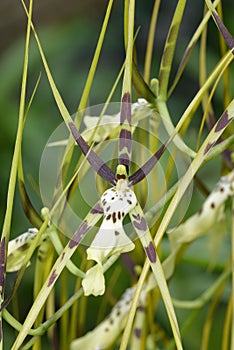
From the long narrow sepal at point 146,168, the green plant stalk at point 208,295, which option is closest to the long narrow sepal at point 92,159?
the long narrow sepal at point 146,168

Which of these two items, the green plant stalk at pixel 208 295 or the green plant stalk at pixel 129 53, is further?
the green plant stalk at pixel 208 295

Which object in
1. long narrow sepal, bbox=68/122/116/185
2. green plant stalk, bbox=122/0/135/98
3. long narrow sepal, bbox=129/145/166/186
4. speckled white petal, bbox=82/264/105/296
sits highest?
green plant stalk, bbox=122/0/135/98

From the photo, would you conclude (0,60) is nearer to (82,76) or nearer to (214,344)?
(82,76)

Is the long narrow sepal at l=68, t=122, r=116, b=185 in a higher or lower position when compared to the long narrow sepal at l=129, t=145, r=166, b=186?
higher

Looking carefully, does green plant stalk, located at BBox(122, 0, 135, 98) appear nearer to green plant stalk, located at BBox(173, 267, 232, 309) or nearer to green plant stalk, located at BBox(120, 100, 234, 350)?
green plant stalk, located at BBox(120, 100, 234, 350)

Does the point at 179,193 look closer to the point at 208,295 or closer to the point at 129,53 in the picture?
the point at 129,53

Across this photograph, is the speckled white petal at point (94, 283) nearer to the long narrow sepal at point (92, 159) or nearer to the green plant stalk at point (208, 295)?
the long narrow sepal at point (92, 159)

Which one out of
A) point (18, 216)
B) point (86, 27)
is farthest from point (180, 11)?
point (86, 27)

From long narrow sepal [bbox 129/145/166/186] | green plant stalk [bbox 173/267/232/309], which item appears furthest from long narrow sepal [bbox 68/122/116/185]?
green plant stalk [bbox 173/267/232/309]
